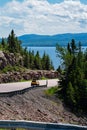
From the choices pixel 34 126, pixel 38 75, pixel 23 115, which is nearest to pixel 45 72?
pixel 38 75

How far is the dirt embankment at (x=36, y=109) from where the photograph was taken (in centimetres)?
3834

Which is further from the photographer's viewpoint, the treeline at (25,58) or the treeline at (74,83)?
the treeline at (25,58)

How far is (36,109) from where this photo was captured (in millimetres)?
42812

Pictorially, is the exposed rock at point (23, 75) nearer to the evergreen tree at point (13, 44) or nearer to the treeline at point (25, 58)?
the treeline at point (25, 58)

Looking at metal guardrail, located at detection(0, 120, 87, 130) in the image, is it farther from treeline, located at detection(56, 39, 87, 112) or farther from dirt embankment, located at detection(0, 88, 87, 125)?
treeline, located at detection(56, 39, 87, 112)

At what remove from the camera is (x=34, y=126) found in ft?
60.7

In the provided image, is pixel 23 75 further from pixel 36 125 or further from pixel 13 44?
pixel 36 125

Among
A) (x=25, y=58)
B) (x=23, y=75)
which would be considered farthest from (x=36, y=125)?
(x=25, y=58)

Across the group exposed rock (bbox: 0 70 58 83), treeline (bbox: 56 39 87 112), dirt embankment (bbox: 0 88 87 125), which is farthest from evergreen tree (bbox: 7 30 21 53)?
dirt embankment (bbox: 0 88 87 125)

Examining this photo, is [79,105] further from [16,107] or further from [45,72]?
[45,72]

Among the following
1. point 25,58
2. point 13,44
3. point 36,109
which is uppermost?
point 13,44

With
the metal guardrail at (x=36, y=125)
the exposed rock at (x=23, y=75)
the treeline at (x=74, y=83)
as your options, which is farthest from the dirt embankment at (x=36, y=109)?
the exposed rock at (x=23, y=75)

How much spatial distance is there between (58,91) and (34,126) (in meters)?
37.9

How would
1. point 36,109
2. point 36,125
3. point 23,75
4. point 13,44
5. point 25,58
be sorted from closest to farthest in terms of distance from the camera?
point 36,125
point 36,109
point 23,75
point 25,58
point 13,44
